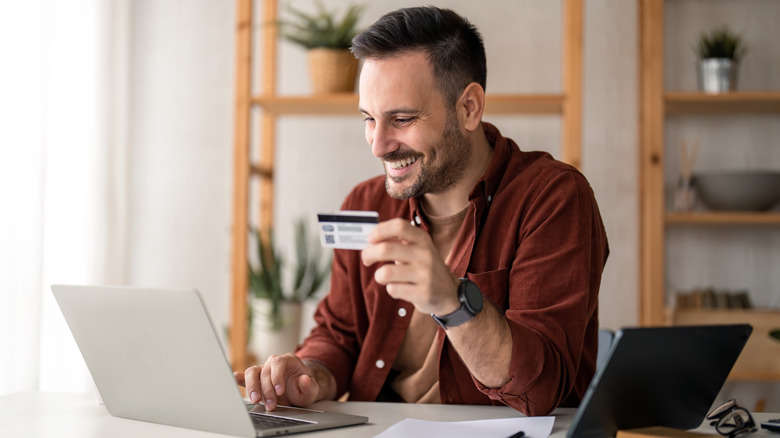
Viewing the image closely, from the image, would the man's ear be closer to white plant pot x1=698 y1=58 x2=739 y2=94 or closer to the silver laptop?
the silver laptop

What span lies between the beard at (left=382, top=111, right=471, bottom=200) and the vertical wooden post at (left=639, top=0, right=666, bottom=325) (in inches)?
47.0

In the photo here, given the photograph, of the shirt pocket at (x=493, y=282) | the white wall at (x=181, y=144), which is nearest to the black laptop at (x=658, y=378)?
the shirt pocket at (x=493, y=282)

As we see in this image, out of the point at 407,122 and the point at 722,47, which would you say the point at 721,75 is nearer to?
the point at 722,47

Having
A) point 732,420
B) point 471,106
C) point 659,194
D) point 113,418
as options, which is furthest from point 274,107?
point 732,420

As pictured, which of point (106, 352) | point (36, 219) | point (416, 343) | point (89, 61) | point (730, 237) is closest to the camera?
point (106, 352)

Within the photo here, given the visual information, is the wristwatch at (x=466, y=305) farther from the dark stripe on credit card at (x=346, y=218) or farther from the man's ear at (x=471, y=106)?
the man's ear at (x=471, y=106)

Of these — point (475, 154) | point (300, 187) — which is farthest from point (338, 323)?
point (300, 187)

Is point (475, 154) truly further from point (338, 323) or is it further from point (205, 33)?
point (205, 33)

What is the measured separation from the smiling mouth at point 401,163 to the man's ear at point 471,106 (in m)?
0.15

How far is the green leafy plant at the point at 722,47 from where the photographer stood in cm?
253

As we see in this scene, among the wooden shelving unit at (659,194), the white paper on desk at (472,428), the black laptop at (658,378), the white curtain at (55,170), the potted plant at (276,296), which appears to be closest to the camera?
the black laptop at (658,378)

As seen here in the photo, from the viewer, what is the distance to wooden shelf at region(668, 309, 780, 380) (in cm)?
246

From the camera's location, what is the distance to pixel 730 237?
2.78 m

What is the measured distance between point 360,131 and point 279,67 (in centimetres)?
41
